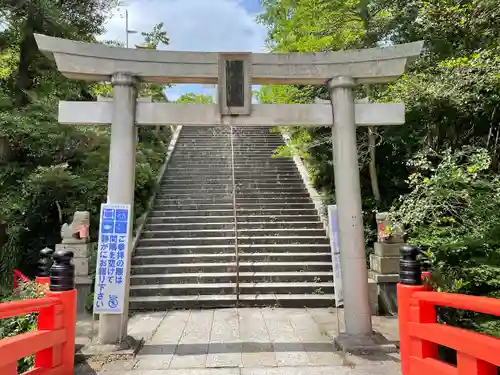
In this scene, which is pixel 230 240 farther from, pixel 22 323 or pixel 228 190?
pixel 22 323

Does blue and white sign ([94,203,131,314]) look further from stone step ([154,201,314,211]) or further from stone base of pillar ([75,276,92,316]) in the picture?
stone step ([154,201,314,211])

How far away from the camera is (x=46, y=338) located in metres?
3.57

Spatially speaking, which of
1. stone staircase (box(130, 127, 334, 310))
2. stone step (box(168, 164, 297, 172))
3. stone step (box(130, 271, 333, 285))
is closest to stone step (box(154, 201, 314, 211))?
stone staircase (box(130, 127, 334, 310))

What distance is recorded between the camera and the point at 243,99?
5199 millimetres

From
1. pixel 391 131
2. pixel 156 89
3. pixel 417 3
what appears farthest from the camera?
pixel 156 89

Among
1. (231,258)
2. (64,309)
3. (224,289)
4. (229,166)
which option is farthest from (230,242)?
(64,309)

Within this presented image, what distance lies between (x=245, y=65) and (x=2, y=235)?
23.0ft

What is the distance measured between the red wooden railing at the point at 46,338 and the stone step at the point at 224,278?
372 centimetres

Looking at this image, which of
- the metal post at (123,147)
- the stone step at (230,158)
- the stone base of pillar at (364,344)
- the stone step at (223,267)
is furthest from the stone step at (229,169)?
the stone base of pillar at (364,344)

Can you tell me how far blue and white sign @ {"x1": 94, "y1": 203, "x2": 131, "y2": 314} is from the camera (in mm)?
4762

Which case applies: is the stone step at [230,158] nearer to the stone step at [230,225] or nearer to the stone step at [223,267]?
the stone step at [230,225]

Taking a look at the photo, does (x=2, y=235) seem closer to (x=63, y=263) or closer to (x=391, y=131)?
(x=63, y=263)

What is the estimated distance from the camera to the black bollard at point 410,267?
3.83 meters

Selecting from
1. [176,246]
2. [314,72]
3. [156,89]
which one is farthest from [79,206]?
[156,89]
